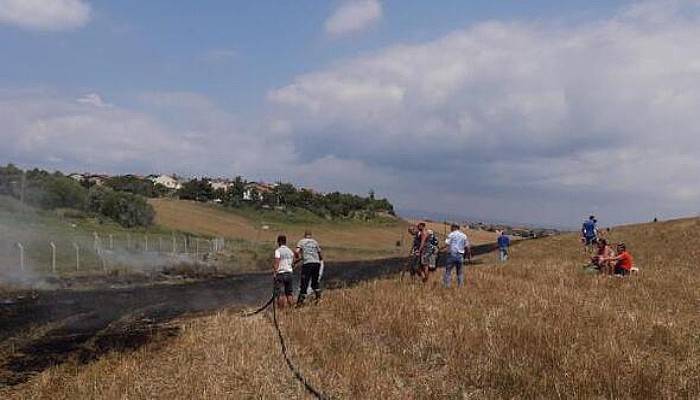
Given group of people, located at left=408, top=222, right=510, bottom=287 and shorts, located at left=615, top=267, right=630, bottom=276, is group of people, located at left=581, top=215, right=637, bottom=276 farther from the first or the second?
group of people, located at left=408, top=222, right=510, bottom=287

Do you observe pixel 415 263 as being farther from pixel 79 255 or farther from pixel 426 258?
pixel 79 255

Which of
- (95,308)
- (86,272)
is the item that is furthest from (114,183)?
(95,308)

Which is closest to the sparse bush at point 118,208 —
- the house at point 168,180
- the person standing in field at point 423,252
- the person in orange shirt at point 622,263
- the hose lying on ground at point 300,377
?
the person standing in field at point 423,252

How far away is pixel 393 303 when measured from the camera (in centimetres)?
1501

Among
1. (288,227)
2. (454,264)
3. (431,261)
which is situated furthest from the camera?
(288,227)

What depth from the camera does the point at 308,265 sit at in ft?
57.7

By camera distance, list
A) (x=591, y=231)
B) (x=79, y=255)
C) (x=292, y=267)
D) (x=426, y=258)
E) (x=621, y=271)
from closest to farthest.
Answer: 1. (x=292, y=267)
2. (x=426, y=258)
3. (x=621, y=271)
4. (x=591, y=231)
5. (x=79, y=255)

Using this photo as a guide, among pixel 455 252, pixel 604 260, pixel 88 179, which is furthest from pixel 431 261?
pixel 88 179

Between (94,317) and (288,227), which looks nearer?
(94,317)

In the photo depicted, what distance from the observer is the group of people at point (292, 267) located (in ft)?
56.9

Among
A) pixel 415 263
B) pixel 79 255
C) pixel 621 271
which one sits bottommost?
pixel 79 255

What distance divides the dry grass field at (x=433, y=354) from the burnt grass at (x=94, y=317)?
119 cm

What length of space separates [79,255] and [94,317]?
1970cm

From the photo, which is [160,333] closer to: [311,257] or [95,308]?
[311,257]
